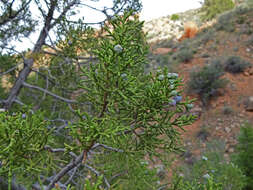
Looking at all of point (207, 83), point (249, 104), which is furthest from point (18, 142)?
point (207, 83)

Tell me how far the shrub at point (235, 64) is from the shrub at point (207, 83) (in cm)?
80

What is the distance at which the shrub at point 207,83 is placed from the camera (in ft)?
28.6

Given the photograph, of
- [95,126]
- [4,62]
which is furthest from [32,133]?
[4,62]

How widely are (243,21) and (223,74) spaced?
7.73m

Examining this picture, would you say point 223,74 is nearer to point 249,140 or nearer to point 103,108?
point 249,140

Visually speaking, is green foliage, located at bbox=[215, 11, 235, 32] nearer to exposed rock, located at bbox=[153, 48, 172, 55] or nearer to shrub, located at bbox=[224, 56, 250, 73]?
exposed rock, located at bbox=[153, 48, 172, 55]

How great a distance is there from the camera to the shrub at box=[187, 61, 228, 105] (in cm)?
872

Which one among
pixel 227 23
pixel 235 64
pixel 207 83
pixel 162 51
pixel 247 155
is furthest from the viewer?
pixel 162 51

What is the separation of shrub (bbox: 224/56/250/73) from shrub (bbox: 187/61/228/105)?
804 millimetres

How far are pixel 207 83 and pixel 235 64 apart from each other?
219 cm

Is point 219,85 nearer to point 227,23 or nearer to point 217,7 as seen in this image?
point 227,23

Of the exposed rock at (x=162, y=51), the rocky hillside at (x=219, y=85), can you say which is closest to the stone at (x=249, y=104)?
the rocky hillside at (x=219, y=85)

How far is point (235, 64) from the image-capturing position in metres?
9.62

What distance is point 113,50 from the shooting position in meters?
1.08
